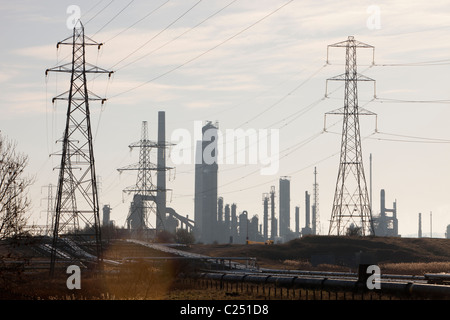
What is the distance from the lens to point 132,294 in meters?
40.8

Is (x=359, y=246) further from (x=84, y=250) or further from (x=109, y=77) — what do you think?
(x=109, y=77)

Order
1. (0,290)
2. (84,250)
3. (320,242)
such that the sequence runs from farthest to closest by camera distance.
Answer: (84,250) < (320,242) < (0,290)

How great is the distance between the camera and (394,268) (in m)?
71.5

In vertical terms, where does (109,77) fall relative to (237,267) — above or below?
above

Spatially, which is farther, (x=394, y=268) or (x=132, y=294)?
(x=394, y=268)

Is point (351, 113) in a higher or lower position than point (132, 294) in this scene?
higher

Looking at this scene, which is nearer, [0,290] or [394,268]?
[0,290]
